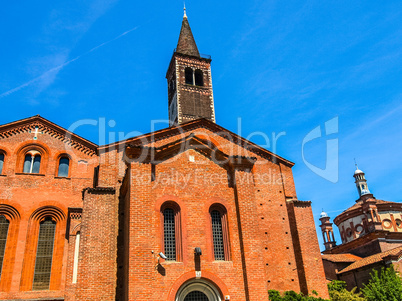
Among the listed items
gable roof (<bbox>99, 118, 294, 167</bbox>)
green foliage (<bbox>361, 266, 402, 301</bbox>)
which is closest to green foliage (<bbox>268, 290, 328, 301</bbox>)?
green foliage (<bbox>361, 266, 402, 301</bbox>)

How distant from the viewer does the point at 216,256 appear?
16938 mm

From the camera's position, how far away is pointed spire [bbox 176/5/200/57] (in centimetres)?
3350

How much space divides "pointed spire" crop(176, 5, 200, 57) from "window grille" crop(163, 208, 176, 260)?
19432 mm

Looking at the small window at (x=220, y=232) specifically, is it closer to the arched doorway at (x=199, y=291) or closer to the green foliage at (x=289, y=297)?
the arched doorway at (x=199, y=291)

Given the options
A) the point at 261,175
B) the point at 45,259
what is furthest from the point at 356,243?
the point at 45,259

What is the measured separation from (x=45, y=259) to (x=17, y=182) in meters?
4.83

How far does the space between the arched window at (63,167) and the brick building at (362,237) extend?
26931 millimetres

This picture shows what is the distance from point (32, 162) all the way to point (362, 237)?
1407 inches

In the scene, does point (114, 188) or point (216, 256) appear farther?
point (114, 188)

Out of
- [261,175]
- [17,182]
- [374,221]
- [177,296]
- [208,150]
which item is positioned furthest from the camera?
[374,221]

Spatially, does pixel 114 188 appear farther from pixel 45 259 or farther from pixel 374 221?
pixel 374 221

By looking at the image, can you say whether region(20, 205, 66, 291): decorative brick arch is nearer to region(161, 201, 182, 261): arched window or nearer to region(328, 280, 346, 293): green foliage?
region(161, 201, 182, 261): arched window

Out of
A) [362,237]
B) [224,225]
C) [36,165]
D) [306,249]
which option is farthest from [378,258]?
[36,165]

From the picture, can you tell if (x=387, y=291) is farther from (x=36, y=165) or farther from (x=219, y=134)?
(x=36, y=165)
